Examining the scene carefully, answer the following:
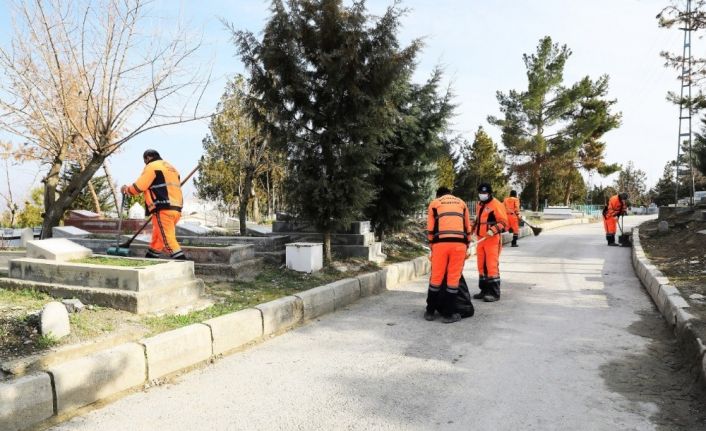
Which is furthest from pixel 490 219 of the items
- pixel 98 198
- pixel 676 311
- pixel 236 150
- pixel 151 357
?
pixel 98 198

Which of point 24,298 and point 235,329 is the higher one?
point 24,298

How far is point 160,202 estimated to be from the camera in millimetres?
6457

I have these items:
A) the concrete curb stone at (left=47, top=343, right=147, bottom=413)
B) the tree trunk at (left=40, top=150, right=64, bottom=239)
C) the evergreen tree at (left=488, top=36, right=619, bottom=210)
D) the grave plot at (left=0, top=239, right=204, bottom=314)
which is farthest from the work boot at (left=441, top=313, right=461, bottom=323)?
the evergreen tree at (left=488, top=36, right=619, bottom=210)

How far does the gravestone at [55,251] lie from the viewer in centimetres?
573

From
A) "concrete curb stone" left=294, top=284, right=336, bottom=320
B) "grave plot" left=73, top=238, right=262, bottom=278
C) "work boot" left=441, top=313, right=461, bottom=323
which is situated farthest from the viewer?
"grave plot" left=73, top=238, right=262, bottom=278

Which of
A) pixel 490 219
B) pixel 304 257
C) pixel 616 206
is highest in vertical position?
pixel 616 206

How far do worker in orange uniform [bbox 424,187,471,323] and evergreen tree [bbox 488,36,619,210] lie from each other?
32831 millimetres

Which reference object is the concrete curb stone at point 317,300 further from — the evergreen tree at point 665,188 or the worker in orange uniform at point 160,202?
the evergreen tree at point 665,188

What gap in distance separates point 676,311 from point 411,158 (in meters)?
6.35

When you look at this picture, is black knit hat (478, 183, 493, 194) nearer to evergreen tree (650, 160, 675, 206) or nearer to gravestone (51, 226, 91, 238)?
gravestone (51, 226, 91, 238)

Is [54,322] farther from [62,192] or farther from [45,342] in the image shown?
[62,192]

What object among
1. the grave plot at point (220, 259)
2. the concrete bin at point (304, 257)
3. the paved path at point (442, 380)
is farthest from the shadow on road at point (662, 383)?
the grave plot at point (220, 259)

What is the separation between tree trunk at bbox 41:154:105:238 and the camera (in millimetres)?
8686

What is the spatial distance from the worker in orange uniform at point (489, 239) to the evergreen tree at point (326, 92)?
6.38ft
